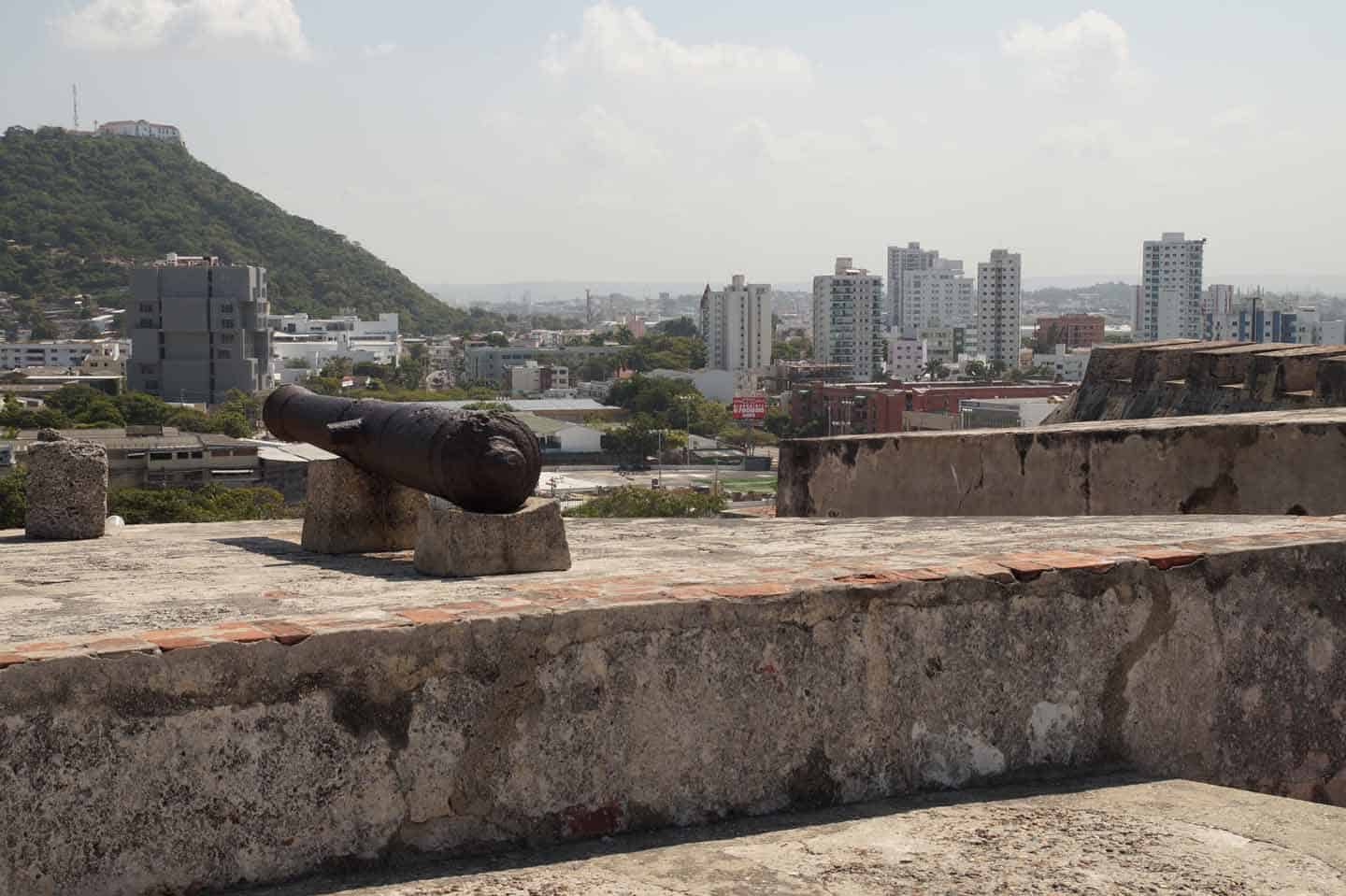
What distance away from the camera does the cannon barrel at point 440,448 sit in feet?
12.3

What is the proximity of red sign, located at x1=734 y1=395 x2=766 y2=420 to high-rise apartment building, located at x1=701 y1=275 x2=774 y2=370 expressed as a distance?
53979mm

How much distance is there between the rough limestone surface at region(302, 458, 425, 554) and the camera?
4.58 m

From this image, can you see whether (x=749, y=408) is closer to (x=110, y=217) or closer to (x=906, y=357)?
(x=906, y=357)

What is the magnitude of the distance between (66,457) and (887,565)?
323cm

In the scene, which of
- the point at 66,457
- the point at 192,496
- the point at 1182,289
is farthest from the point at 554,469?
the point at 1182,289

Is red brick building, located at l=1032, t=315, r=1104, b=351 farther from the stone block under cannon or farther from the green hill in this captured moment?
the stone block under cannon

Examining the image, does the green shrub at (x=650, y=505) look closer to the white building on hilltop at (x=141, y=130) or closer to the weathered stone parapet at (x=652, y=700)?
the weathered stone parapet at (x=652, y=700)

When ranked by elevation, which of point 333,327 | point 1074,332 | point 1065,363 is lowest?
point 1065,363

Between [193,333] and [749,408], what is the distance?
3216 cm

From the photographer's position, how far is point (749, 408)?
261 ft

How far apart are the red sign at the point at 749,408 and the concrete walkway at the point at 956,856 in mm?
75859

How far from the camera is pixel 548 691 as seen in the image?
9.69 feet

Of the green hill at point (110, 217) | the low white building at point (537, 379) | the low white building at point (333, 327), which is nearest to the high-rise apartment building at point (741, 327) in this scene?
the low white building at point (537, 379)

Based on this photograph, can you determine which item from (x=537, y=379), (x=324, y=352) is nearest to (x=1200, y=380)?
(x=537, y=379)
